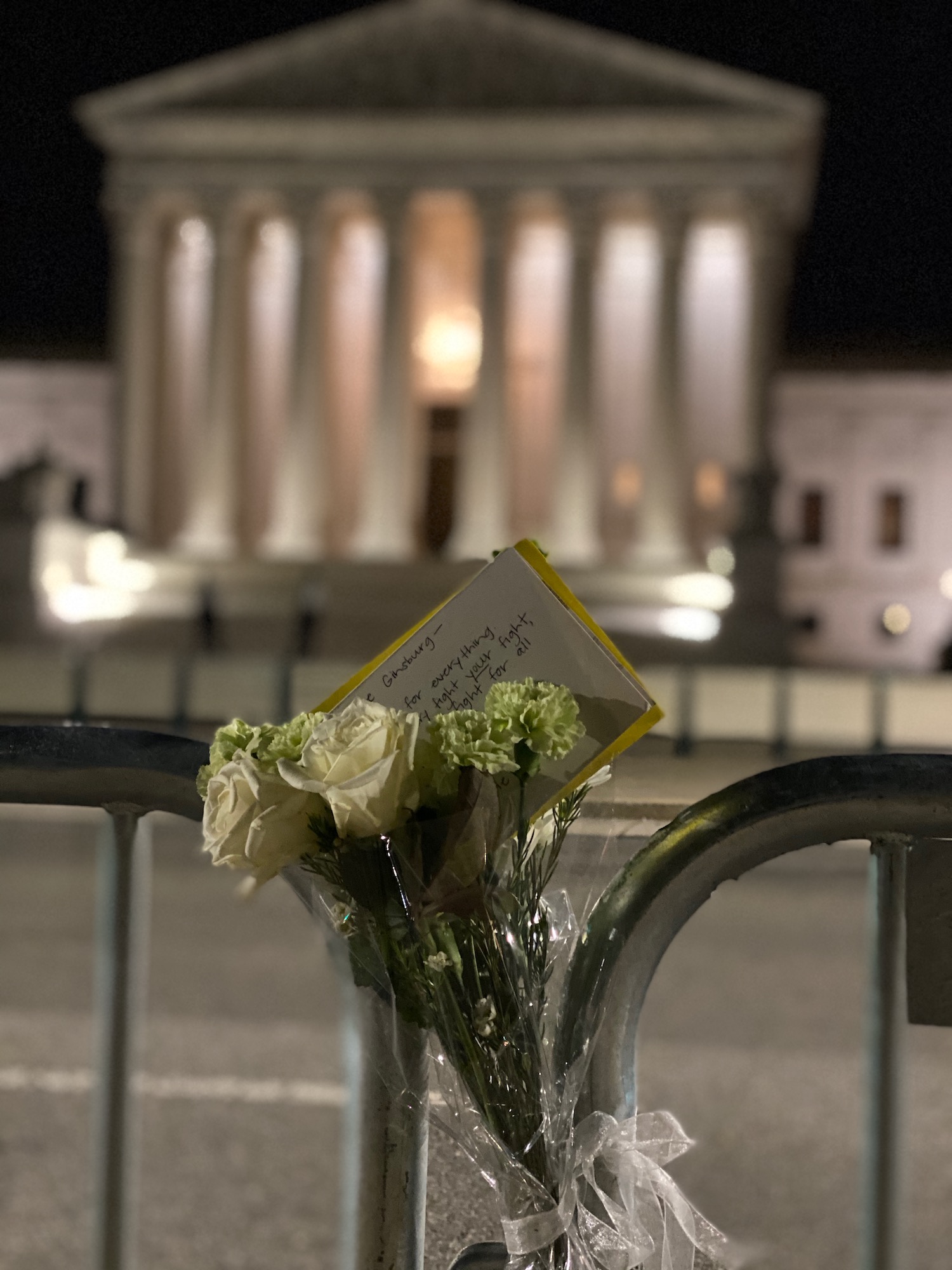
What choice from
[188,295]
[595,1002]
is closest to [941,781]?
[595,1002]

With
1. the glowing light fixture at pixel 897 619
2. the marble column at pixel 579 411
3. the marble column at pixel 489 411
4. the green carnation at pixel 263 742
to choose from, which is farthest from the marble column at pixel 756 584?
the green carnation at pixel 263 742

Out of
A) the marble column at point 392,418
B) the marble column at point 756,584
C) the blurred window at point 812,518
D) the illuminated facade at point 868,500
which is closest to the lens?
the marble column at point 756,584

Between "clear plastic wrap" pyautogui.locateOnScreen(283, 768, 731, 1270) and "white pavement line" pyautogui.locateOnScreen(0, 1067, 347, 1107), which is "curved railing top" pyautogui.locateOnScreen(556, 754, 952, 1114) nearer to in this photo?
"clear plastic wrap" pyautogui.locateOnScreen(283, 768, 731, 1270)

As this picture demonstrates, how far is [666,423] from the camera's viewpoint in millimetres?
41438

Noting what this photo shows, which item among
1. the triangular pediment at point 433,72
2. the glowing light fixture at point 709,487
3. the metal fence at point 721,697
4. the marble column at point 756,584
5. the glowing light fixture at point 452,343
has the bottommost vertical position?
the metal fence at point 721,697

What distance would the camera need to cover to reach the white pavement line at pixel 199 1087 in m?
6.02

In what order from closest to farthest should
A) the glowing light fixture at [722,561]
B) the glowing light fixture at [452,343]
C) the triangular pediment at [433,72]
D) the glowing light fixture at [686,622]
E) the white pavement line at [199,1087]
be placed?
the white pavement line at [199,1087] → the glowing light fixture at [722,561] → the glowing light fixture at [686,622] → the triangular pediment at [433,72] → the glowing light fixture at [452,343]

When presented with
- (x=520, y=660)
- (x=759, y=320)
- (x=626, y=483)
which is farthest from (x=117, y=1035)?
(x=626, y=483)

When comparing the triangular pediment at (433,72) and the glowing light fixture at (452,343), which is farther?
the glowing light fixture at (452,343)

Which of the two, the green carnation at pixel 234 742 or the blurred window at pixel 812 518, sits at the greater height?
the blurred window at pixel 812 518

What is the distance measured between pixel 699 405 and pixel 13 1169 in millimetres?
40947

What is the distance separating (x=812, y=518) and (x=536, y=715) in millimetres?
50284

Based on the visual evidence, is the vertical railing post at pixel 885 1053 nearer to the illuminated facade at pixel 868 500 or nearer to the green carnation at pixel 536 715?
the green carnation at pixel 536 715

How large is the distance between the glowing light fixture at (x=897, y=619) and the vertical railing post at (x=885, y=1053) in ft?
155
